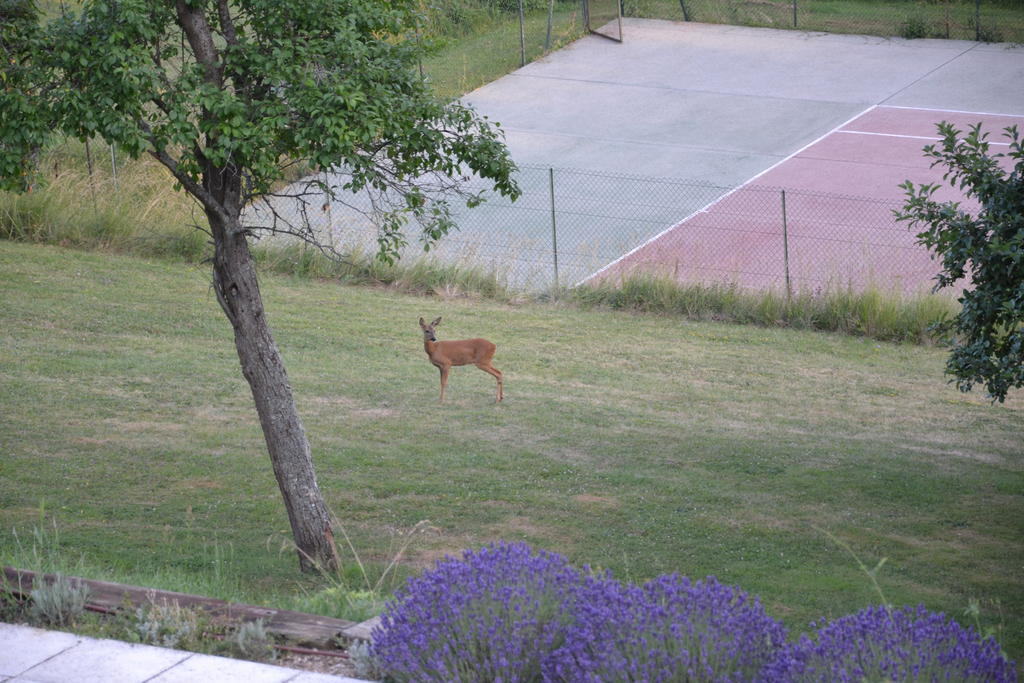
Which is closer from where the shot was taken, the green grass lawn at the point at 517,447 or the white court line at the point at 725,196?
the green grass lawn at the point at 517,447

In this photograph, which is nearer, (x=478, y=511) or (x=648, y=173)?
(x=478, y=511)

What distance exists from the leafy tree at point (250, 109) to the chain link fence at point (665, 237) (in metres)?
7.81

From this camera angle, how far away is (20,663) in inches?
185

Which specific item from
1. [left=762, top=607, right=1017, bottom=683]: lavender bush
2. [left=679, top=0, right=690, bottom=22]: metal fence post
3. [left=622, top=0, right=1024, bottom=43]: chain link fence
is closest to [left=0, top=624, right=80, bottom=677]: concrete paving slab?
[left=762, top=607, right=1017, bottom=683]: lavender bush

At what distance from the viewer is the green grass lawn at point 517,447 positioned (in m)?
8.11

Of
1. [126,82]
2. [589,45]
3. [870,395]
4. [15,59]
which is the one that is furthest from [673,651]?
[589,45]

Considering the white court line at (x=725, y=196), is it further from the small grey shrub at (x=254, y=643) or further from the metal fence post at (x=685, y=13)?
the small grey shrub at (x=254, y=643)

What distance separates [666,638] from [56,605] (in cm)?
269

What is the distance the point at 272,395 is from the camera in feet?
25.3

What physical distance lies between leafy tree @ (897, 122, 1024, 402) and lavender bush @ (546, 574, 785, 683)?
400 cm

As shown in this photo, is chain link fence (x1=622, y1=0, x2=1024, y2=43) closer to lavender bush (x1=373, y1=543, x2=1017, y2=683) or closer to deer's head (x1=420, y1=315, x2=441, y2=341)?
deer's head (x1=420, y1=315, x2=441, y2=341)

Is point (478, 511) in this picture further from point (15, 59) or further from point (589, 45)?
point (589, 45)

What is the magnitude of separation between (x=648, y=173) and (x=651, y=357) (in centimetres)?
854

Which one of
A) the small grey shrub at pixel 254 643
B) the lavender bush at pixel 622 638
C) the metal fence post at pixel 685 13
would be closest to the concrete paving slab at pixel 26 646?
the small grey shrub at pixel 254 643
